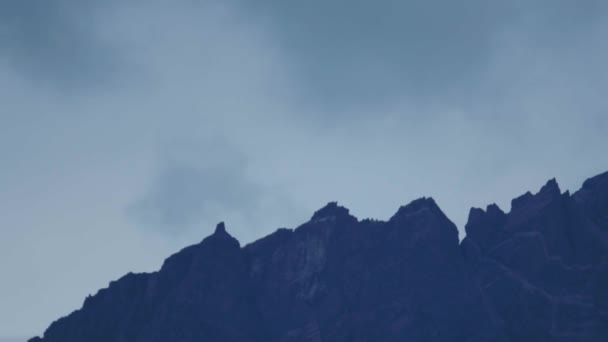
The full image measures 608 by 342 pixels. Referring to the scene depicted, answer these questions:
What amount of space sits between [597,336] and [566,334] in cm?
716

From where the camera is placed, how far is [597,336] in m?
197

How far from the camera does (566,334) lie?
200m
